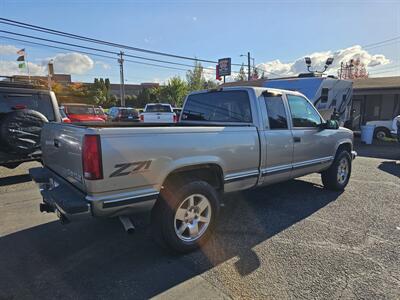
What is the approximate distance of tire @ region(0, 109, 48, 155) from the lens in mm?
5949

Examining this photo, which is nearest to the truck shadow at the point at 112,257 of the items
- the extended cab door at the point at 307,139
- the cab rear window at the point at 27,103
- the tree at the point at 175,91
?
the extended cab door at the point at 307,139

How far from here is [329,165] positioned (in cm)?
573

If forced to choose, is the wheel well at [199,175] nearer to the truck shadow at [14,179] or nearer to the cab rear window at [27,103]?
the cab rear window at [27,103]

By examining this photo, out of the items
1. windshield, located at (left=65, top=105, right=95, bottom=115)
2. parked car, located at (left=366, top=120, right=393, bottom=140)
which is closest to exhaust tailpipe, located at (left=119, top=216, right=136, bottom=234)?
windshield, located at (left=65, top=105, right=95, bottom=115)

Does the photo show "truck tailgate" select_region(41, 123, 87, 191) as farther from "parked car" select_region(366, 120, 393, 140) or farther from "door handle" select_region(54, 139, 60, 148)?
"parked car" select_region(366, 120, 393, 140)

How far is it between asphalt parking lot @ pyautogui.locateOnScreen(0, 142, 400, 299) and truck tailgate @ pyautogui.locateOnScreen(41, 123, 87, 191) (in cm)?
93

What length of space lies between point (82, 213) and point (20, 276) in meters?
1.02

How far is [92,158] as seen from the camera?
8.76ft

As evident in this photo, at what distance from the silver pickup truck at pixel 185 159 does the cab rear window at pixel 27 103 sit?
3.10 m

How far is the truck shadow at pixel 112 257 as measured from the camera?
282cm

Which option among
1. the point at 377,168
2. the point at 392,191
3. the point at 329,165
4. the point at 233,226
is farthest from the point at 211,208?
the point at 377,168

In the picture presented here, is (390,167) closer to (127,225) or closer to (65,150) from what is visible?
(127,225)

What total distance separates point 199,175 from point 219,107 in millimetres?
1483

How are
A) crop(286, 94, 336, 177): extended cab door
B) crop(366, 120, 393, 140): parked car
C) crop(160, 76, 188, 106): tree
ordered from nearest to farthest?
crop(286, 94, 336, 177): extended cab door < crop(366, 120, 393, 140): parked car < crop(160, 76, 188, 106): tree
